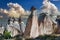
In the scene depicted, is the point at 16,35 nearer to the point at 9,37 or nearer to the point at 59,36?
the point at 9,37

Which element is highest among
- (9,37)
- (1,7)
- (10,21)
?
(1,7)

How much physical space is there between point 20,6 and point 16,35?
0.51 metres

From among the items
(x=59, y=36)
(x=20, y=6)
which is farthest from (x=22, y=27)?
(x=59, y=36)

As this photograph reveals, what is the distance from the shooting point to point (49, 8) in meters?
3.93

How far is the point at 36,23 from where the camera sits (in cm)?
392

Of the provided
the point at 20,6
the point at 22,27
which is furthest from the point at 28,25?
the point at 20,6

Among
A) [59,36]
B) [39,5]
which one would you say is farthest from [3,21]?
[59,36]

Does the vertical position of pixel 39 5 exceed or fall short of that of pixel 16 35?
it exceeds it

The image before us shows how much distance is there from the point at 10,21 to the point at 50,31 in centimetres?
71

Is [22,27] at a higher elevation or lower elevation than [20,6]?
lower

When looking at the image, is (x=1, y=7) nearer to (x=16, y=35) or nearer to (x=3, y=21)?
(x=3, y=21)

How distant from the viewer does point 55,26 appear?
12.8 ft

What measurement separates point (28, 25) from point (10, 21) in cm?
33

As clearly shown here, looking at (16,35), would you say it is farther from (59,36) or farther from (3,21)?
(59,36)
